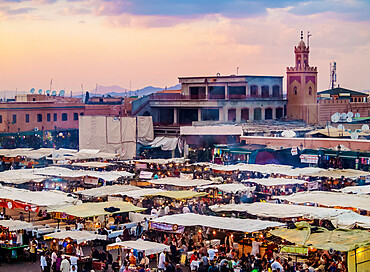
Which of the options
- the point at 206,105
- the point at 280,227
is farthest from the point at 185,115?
the point at 280,227

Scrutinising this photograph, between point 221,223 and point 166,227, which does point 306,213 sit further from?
point 166,227

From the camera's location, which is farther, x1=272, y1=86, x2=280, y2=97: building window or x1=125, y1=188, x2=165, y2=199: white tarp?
x1=272, y1=86, x2=280, y2=97: building window

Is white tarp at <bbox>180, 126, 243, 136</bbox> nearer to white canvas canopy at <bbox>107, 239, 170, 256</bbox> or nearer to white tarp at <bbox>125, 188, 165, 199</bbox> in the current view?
white tarp at <bbox>125, 188, 165, 199</bbox>

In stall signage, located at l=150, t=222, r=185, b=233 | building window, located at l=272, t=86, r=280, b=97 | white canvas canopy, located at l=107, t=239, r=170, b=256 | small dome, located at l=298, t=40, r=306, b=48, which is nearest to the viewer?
white canvas canopy, located at l=107, t=239, r=170, b=256

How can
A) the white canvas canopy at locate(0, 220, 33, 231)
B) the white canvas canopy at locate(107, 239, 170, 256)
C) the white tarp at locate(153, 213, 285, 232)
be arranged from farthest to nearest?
the white canvas canopy at locate(0, 220, 33, 231) < the white tarp at locate(153, 213, 285, 232) < the white canvas canopy at locate(107, 239, 170, 256)

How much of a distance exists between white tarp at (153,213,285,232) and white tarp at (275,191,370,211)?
3.33 metres

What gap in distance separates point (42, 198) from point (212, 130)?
24237 mm

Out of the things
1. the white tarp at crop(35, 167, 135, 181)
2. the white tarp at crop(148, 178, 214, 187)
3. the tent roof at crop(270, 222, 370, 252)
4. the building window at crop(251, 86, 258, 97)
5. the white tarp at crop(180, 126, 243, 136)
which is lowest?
the tent roof at crop(270, 222, 370, 252)

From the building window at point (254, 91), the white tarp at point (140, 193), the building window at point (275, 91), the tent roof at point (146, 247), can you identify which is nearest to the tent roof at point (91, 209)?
the white tarp at point (140, 193)

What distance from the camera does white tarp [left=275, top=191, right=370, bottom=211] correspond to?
20.2 metres

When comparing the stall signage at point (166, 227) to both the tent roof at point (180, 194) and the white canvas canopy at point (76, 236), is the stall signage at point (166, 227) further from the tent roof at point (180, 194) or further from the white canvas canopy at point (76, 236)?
the tent roof at point (180, 194)

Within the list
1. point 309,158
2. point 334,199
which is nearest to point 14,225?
point 334,199

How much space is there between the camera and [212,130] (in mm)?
45656

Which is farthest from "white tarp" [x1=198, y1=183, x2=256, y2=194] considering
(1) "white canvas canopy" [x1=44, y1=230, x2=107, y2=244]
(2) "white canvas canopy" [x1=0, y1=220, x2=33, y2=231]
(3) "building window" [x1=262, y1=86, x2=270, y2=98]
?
(3) "building window" [x1=262, y1=86, x2=270, y2=98]
